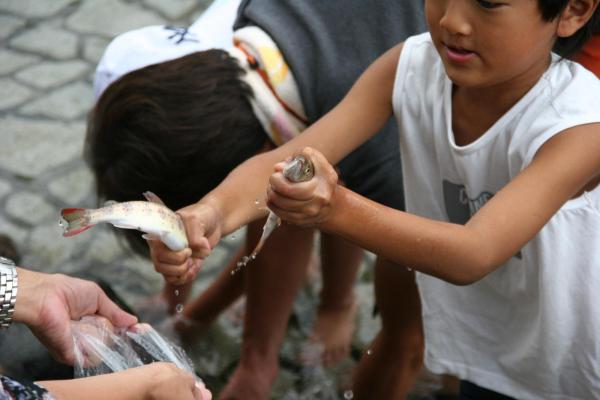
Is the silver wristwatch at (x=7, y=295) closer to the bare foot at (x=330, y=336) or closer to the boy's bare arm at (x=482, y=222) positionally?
the boy's bare arm at (x=482, y=222)

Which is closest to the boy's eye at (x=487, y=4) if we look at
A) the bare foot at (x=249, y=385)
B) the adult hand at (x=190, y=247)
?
the adult hand at (x=190, y=247)

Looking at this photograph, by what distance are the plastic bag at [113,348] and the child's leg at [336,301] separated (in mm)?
1168

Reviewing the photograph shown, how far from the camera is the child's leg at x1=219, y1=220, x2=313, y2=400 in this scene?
3131mm

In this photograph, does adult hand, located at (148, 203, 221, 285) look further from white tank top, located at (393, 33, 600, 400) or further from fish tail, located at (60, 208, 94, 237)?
white tank top, located at (393, 33, 600, 400)

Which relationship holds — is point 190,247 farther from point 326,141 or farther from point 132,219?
point 326,141

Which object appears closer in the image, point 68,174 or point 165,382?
point 165,382

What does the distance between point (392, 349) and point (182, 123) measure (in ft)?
3.33

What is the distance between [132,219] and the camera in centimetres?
187

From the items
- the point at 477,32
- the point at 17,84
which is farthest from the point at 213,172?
the point at 17,84

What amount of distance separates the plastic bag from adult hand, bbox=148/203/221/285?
0.83 feet

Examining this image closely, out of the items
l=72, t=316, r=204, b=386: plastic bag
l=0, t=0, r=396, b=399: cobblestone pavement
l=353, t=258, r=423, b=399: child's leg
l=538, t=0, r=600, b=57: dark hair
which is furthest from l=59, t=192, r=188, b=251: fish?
l=353, t=258, r=423, b=399: child's leg

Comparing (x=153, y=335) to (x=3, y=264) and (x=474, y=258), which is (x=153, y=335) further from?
(x=474, y=258)

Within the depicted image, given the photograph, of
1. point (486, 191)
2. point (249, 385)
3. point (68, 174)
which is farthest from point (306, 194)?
point (68, 174)

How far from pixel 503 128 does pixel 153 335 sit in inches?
36.7
